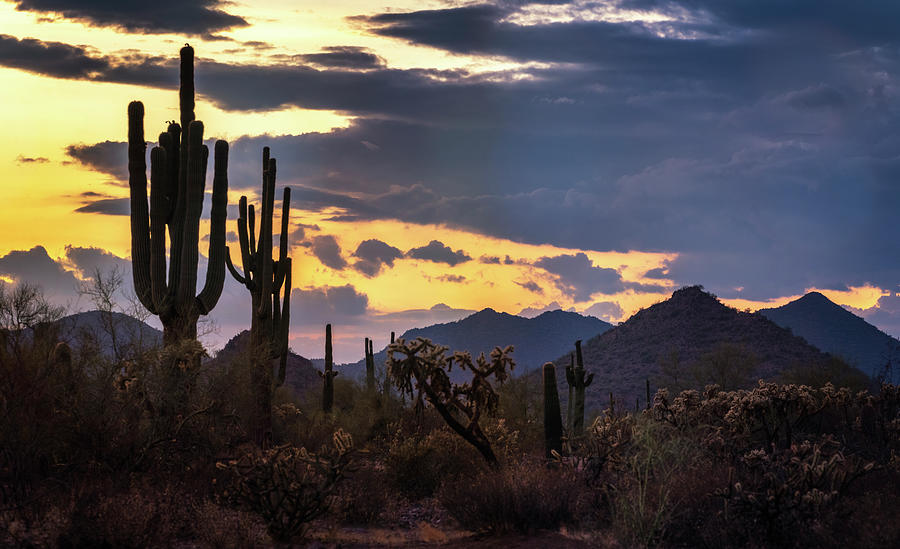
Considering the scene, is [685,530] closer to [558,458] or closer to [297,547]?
[558,458]

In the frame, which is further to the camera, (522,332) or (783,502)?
(522,332)

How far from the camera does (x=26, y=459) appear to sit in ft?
44.1

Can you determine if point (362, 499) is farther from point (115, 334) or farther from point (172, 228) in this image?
point (172, 228)

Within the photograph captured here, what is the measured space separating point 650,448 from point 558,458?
3358 millimetres

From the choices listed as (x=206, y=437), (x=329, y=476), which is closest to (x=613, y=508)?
(x=329, y=476)

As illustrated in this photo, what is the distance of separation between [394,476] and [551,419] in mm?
3650

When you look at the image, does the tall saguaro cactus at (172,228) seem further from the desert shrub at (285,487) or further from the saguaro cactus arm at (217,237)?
the desert shrub at (285,487)

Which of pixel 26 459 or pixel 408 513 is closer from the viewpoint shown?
pixel 26 459

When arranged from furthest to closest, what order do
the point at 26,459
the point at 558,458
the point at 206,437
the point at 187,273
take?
the point at 187,273 → the point at 206,437 → the point at 558,458 → the point at 26,459

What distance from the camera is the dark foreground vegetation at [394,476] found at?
12.2 metres

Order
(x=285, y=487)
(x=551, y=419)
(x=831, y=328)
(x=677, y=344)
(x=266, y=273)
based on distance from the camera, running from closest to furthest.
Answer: (x=285, y=487) → (x=551, y=419) → (x=266, y=273) → (x=677, y=344) → (x=831, y=328)

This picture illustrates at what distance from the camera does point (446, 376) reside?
15547 mm

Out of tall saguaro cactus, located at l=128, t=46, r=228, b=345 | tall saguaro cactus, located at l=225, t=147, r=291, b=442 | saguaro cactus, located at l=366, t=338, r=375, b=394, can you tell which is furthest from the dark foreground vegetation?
saguaro cactus, located at l=366, t=338, r=375, b=394

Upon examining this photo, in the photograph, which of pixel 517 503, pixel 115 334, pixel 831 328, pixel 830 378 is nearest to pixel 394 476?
pixel 517 503
